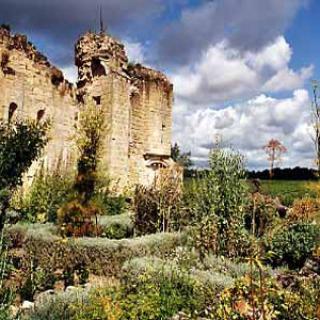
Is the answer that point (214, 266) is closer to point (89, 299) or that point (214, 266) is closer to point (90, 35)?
point (89, 299)

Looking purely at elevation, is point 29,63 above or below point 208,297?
above

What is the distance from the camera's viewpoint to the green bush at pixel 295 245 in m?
10.6

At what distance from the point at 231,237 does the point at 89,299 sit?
4765mm

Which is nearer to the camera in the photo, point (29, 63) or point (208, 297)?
point (208, 297)

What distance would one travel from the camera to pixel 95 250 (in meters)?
10.8

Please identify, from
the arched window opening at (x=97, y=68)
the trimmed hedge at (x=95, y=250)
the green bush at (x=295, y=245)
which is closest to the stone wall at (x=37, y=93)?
the arched window opening at (x=97, y=68)

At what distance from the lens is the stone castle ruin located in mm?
18381

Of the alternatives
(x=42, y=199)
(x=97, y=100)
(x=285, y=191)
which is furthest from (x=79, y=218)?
(x=285, y=191)

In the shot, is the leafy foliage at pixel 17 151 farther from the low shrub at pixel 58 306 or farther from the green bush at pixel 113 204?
the low shrub at pixel 58 306

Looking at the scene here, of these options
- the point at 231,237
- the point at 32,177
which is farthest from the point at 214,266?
the point at 32,177

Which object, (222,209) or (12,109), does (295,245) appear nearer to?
(222,209)

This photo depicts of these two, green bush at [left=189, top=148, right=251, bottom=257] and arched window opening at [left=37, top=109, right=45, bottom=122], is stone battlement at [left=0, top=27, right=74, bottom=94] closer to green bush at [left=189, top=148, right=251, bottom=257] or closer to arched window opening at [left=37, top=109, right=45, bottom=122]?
arched window opening at [left=37, top=109, right=45, bottom=122]

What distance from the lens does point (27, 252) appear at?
1130 cm

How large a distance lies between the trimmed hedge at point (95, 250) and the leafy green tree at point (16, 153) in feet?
3.90
